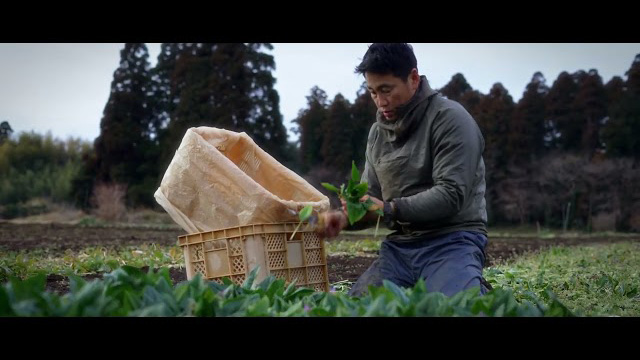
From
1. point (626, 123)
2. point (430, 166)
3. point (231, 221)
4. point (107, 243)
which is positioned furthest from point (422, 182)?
point (626, 123)

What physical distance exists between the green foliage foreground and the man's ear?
1.39 m

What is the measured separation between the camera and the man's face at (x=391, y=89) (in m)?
3.43

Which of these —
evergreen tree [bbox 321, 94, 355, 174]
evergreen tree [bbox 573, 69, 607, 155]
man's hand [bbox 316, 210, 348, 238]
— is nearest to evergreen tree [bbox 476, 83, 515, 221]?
evergreen tree [bbox 573, 69, 607, 155]

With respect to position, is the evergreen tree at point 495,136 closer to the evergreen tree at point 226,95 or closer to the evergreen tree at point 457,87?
the evergreen tree at point 457,87

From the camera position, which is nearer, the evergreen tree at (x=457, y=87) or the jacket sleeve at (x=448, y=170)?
the jacket sleeve at (x=448, y=170)

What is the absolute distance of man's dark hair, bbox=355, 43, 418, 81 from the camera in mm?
3348

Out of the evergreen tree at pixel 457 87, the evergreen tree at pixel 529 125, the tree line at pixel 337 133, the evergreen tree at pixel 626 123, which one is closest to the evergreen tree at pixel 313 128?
the tree line at pixel 337 133

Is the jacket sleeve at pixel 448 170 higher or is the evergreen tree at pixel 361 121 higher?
the evergreen tree at pixel 361 121

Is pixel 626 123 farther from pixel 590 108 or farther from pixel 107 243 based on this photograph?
pixel 107 243

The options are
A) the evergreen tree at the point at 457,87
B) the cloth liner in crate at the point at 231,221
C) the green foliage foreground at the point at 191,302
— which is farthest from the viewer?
the evergreen tree at the point at 457,87

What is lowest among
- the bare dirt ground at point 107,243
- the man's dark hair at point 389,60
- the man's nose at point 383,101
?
the bare dirt ground at point 107,243
